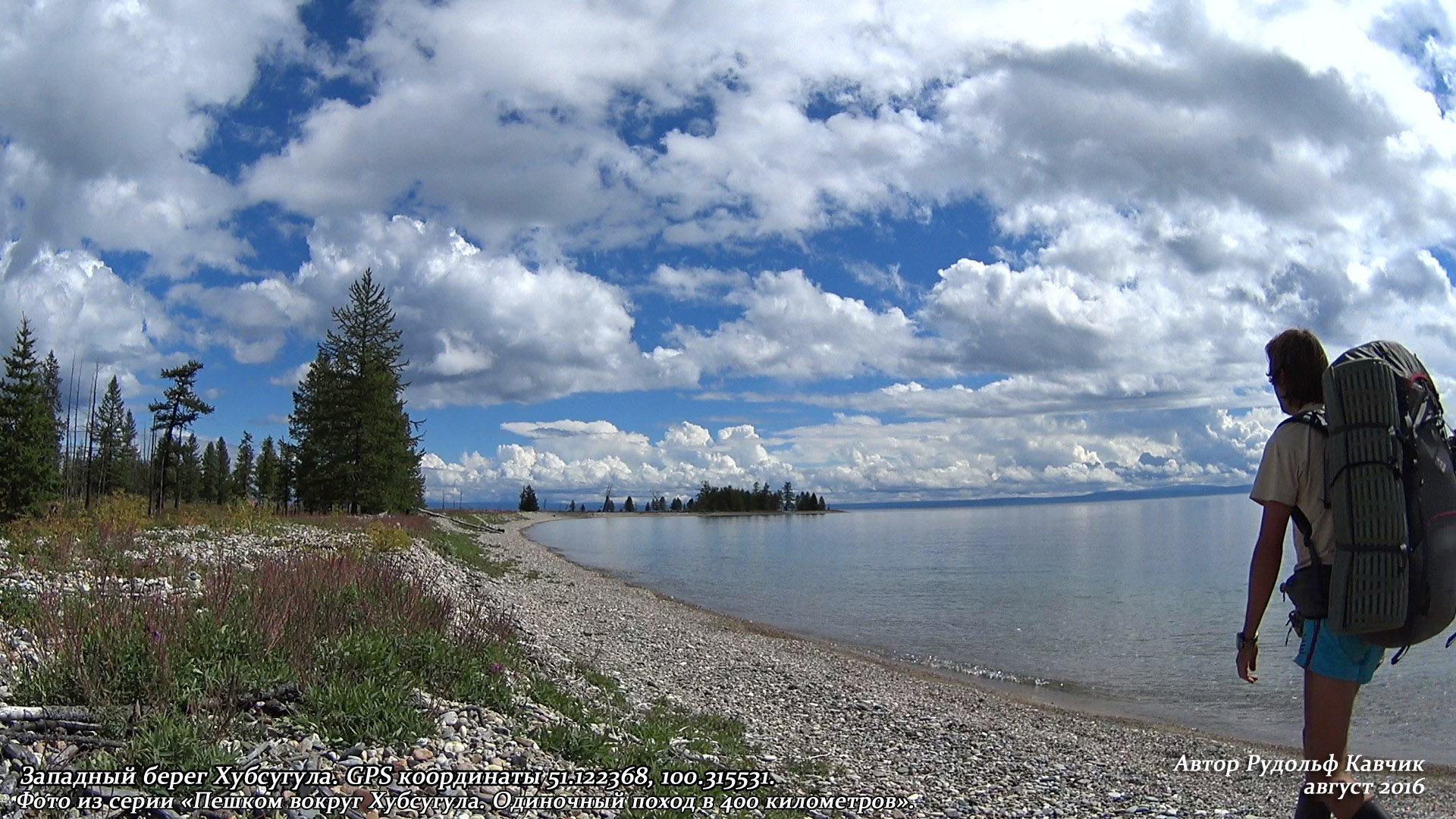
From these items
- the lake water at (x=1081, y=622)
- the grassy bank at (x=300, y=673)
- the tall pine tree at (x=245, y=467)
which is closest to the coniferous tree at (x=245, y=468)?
the tall pine tree at (x=245, y=467)

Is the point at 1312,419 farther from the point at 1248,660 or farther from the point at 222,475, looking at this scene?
the point at 222,475

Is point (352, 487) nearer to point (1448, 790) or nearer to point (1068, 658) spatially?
point (1068, 658)

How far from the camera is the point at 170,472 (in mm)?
94062

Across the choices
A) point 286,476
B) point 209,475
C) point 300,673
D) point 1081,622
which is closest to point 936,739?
point 300,673

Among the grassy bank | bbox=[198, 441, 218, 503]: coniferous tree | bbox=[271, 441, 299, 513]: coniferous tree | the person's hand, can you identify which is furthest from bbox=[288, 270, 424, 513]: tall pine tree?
bbox=[198, 441, 218, 503]: coniferous tree

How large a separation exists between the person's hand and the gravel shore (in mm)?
5058

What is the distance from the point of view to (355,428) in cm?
4681

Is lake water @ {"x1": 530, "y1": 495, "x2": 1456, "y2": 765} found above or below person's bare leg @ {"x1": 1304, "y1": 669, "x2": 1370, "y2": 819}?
below

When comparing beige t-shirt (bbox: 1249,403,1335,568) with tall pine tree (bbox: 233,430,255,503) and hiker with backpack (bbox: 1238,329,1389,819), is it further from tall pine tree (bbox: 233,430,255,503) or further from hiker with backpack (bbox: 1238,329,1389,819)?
tall pine tree (bbox: 233,430,255,503)

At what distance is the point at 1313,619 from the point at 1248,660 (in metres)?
0.42

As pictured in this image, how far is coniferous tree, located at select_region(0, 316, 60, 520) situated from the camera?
31875 millimetres

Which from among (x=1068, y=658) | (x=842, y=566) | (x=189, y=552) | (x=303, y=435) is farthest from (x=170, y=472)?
(x=1068, y=658)

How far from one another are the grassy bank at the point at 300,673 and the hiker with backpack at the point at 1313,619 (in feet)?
16.4

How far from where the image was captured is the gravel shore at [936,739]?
380 inches
